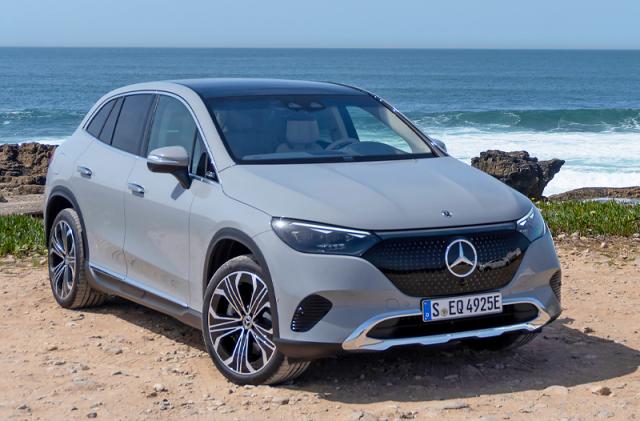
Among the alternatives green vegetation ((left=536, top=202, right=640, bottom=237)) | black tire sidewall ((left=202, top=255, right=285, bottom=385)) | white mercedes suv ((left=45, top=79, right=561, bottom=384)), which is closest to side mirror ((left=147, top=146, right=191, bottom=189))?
white mercedes suv ((left=45, top=79, right=561, bottom=384))

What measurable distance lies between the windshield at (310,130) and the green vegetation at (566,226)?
13.3ft

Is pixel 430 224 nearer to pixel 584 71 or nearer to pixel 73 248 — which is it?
pixel 73 248

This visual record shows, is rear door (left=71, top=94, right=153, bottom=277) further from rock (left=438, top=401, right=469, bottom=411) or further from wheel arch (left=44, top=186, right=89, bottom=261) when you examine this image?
rock (left=438, top=401, right=469, bottom=411)

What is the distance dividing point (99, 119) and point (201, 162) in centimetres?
181

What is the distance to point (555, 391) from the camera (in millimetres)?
5672

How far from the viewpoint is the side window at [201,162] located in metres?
6.22

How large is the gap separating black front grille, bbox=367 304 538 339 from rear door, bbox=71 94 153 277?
2236 mm

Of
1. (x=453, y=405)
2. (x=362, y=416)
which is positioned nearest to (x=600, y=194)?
(x=453, y=405)

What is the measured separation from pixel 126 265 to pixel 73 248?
860 millimetres

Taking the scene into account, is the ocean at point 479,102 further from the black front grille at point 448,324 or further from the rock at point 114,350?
the black front grille at point 448,324

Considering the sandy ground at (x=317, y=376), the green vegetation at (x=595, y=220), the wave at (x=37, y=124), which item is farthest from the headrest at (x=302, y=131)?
the wave at (x=37, y=124)

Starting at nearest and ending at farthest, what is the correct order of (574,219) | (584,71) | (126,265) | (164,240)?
1. (164,240)
2. (126,265)
3. (574,219)
4. (584,71)

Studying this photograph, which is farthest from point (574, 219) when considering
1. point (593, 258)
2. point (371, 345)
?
point (371, 345)

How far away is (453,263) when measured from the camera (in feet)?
17.9
